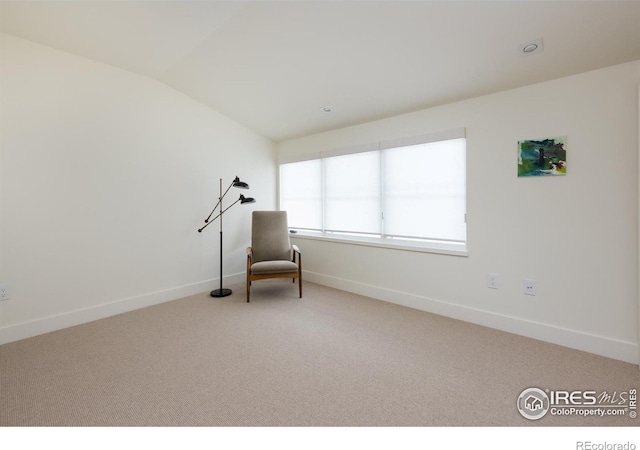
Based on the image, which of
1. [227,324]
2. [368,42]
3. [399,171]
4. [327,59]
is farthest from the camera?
[399,171]

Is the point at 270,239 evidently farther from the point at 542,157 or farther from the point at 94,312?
the point at 542,157

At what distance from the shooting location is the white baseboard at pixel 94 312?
2580mm

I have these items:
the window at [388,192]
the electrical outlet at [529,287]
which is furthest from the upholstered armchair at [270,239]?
the electrical outlet at [529,287]

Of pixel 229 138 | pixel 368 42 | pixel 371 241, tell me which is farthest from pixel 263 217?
pixel 368 42

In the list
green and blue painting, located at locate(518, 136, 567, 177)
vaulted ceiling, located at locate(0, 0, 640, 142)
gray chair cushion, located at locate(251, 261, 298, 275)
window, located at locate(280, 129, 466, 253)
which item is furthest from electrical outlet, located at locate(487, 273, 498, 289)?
gray chair cushion, located at locate(251, 261, 298, 275)

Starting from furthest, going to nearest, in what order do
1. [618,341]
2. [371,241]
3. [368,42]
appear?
[371,241] → [368,42] → [618,341]

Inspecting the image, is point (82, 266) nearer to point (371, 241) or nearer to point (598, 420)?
point (371, 241)

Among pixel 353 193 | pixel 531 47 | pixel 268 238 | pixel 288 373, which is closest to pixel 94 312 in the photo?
pixel 268 238

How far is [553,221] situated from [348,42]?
2.34 metres

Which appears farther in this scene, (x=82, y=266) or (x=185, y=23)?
(x=82, y=266)

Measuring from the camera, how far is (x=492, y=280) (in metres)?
2.80

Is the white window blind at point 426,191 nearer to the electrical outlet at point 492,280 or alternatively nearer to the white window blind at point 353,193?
the white window blind at point 353,193

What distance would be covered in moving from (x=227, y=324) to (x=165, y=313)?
2.79 feet

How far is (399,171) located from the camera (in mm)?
3506
